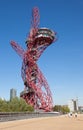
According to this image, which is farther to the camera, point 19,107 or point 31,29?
point 31,29

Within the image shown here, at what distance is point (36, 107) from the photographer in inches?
3359

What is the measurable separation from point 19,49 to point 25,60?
4454 millimetres

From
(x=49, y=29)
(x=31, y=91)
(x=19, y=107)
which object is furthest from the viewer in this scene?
(x=49, y=29)

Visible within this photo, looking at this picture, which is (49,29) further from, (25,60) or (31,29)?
(25,60)

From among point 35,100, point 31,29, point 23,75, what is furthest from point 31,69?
point 31,29

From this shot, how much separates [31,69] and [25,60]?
3.65 m

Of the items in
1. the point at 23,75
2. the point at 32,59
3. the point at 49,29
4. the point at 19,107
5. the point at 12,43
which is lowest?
the point at 19,107

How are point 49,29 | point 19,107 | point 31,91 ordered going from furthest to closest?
point 49,29
point 31,91
point 19,107

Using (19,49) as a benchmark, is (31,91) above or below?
below

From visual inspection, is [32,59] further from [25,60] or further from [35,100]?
[35,100]

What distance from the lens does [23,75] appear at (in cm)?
8369

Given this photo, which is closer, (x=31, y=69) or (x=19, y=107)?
(x=19, y=107)

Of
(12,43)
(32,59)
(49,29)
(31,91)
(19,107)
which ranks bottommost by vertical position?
(19,107)

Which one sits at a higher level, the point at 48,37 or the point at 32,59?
the point at 48,37
